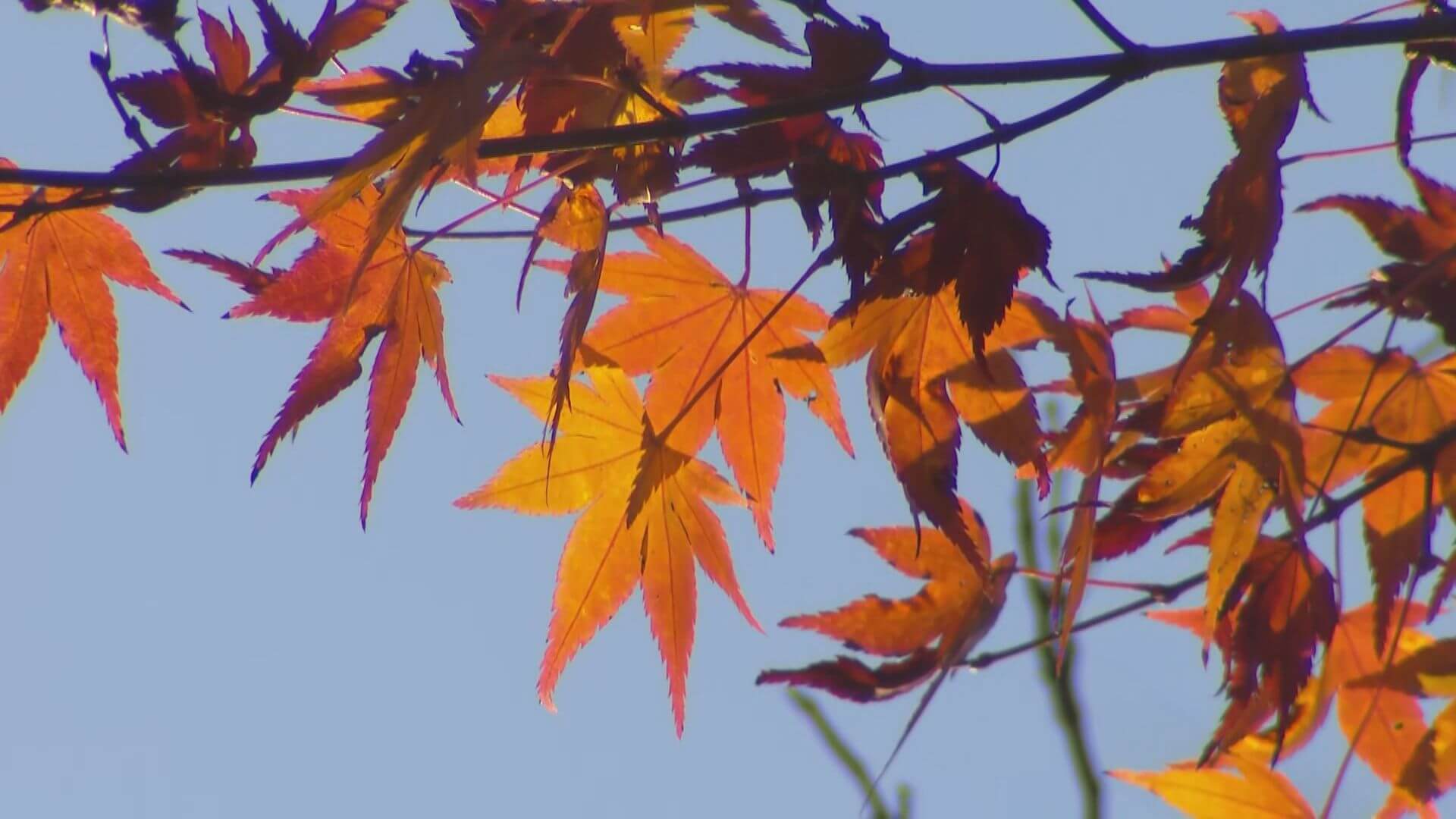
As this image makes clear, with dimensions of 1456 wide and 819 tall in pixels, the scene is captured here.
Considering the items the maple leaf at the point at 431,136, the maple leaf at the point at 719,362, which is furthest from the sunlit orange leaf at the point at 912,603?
the maple leaf at the point at 431,136

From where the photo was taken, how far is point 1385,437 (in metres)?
1.32

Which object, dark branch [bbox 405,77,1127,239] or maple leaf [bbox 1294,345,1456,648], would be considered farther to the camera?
maple leaf [bbox 1294,345,1456,648]

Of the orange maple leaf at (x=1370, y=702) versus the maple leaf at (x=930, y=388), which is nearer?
the maple leaf at (x=930, y=388)

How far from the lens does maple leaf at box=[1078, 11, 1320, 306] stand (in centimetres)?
96

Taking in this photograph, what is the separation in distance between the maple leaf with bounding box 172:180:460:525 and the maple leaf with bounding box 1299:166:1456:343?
775 millimetres

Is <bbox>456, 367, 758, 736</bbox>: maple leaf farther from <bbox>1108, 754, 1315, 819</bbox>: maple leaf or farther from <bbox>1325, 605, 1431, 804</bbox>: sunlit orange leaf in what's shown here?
<bbox>1325, 605, 1431, 804</bbox>: sunlit orange leaf

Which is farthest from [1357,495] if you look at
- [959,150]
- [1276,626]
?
[959,150]

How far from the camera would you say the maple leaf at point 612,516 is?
1.27 m

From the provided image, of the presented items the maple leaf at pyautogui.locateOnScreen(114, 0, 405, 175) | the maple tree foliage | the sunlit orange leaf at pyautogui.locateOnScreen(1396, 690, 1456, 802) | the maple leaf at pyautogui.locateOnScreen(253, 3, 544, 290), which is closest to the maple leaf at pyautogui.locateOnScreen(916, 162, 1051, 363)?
the maple tree foliage

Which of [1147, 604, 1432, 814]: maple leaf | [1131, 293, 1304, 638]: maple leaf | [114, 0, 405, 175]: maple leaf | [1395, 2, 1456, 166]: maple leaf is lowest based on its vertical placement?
[1147, 604, 1432, 814]: maple leaf

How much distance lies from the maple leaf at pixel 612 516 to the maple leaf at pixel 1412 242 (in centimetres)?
59

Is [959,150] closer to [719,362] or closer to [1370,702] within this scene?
[719,362]

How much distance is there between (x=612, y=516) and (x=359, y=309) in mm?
317

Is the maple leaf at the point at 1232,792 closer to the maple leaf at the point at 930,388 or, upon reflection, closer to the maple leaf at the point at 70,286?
the maple leaf at the point at 930,388
